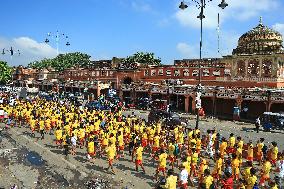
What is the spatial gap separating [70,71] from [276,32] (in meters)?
47.7

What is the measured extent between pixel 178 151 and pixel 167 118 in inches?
487

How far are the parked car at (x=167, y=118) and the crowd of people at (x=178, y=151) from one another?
5.27 meters

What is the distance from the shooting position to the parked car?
30.4 meters

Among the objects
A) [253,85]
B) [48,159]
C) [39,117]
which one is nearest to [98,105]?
[39,117]

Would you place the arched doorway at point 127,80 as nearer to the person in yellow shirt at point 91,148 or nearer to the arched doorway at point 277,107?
the arched doorway at point 277,107

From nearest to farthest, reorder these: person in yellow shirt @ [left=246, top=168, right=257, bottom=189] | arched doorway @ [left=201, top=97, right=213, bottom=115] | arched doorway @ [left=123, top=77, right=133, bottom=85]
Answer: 1. person in yellow shirt @ [left=246, top=168, right=257, bottom=189]
2. arched doorway @ [left=201, top=97, right=213, bottom=115]
3. arched doorway @ [left=123, top=77, right=133, bottom=85]

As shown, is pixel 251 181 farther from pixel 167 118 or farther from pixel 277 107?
pixel 277 107

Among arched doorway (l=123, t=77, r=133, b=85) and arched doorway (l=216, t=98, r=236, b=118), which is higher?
arched doorway (l=123, t=77, r=133, b=85)

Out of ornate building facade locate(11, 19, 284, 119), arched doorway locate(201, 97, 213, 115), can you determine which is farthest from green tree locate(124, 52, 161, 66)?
arched doorway locate(201, 97, 213, 115)

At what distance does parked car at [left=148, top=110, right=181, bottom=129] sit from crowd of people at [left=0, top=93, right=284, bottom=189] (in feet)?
17.3

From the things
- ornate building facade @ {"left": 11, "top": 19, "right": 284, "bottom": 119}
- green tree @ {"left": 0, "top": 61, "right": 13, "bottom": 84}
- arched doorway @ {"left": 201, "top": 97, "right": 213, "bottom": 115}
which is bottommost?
arched doorway @ {"left": 201, "top": 97, "right": 213, "bottom": 115}

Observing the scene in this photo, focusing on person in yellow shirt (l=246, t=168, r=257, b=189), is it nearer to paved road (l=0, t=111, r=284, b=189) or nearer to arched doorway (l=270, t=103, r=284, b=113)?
paved road (l=0, t=111, r=284, b=189)

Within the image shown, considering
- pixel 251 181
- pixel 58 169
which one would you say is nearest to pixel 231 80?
pixel 58 169

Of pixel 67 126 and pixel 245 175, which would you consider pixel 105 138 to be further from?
pixel 245 175
